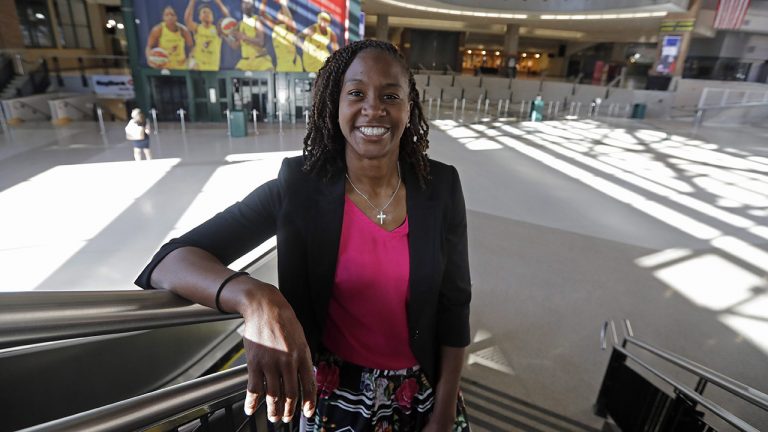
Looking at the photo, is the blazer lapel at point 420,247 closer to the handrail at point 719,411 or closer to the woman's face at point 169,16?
the handrail at point 719,411

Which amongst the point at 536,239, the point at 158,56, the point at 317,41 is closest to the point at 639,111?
the point at 317,41

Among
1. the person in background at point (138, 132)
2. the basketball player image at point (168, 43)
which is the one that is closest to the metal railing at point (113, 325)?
the person in background at point (138, 132)

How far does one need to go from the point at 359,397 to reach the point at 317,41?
15502mm

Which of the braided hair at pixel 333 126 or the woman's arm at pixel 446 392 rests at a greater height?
the braided hair at pixel 333 126

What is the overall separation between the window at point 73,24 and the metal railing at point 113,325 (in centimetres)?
2757

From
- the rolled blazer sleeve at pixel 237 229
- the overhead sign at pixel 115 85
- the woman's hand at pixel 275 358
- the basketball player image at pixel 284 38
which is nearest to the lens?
the woman's hand at pixel 275 358

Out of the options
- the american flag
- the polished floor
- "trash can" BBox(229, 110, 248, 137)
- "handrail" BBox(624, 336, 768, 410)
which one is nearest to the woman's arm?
"handrail" BBox(624, 336, 768, 410)

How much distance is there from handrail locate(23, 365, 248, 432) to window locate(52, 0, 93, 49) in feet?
90.3

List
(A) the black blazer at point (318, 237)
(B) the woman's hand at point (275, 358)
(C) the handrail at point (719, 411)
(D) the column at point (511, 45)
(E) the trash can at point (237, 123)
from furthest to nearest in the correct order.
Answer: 1. (D) the column at point (511, 45)
2. (E) the trash can at point (237, 123)
3. (C) the handrail at point (719, 411)
4. (A) the black blazer at point (318, 237)
5. (B) the woman's hand at point (275, 358)

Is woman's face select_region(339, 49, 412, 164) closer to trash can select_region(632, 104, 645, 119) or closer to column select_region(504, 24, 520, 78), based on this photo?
trash can select_region(632, 104, 645, 119)

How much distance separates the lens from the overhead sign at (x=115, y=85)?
17078mm

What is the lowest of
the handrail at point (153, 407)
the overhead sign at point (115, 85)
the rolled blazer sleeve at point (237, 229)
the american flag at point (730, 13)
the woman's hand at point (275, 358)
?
the overhead sign at point (115, 85)

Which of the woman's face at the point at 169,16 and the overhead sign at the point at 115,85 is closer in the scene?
the woman's face at the point at 169,16

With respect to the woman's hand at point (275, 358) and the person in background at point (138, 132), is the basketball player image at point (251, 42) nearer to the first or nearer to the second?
the person in background at point (138, 132)
